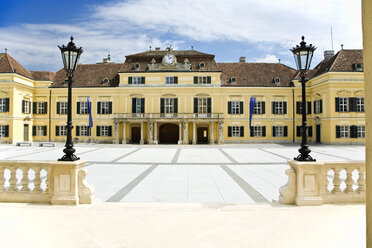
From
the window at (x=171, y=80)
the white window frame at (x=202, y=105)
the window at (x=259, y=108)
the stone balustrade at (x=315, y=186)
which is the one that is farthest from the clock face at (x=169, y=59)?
the stone balustrade at (x=315, y=186)

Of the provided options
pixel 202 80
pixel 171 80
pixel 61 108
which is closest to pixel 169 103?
pixel 171 80

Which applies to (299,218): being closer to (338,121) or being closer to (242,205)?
(242,205)

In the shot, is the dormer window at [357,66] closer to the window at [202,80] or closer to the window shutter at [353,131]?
the window shutter at [353,131]

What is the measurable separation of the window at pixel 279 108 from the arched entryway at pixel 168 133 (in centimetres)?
1447

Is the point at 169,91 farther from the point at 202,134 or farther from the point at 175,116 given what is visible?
the point at 202,134

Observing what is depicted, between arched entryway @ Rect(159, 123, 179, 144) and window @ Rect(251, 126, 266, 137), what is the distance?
11111 millimetres

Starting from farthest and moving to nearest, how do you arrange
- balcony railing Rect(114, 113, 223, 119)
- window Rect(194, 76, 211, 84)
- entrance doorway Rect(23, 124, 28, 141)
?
window Rect(194, 76, 211, 84) → entrance doorway Rect(23, 124, 28, 141) → balcony railing Rect(114, 113, 223, 119)

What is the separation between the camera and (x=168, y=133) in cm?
3481

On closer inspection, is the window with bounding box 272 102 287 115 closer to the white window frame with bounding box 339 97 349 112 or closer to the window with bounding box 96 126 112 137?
the white window frame with bounding box 339 97 349 112

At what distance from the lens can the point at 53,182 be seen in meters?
5.36

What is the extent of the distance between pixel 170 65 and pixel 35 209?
99.7ft

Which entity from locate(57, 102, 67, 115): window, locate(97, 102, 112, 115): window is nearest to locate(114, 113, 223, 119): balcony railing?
locate(97, 102, 112, 115): window

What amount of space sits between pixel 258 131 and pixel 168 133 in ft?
43.3

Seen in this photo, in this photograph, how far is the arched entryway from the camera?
34.8m
